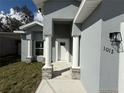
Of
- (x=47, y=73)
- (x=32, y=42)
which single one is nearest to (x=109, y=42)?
(x=47, y=73)

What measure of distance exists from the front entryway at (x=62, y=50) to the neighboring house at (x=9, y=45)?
7257 millimetres

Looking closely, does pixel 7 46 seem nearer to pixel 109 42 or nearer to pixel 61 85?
pixel 61 85

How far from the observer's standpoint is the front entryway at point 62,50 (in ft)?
55.0

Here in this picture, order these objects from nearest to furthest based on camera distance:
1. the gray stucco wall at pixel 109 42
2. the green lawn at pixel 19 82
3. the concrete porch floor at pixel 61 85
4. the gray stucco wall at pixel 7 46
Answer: the gray stucco wall at pixel 109 42 < the concrete porch floor at pixel 61 85 < the green lawn at pixel 19 82 < the gray stucco wall at pixel 7 46

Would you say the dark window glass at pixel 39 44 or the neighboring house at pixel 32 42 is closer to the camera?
the neighboring house at pixel 32 42

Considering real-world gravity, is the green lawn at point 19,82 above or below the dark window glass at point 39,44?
below

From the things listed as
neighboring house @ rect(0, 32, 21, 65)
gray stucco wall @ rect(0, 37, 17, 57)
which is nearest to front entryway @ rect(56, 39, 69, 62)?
neighboring house @ rect(0, 32, 21, 65)

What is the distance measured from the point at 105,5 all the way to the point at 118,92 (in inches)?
103

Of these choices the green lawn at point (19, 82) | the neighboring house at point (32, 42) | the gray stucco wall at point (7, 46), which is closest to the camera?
the green lawn at point (19, 82)

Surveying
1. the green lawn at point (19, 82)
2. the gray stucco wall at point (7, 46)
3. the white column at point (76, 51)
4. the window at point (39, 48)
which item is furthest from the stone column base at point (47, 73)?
the gray stucco wall at point (7, 46)

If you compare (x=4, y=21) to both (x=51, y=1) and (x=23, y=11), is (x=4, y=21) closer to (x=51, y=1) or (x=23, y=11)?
(x=23, y=11)

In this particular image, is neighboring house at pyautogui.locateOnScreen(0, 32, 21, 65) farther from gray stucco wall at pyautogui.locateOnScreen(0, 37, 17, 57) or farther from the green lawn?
the green lawn

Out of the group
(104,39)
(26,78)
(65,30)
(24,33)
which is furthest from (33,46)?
(104,39)

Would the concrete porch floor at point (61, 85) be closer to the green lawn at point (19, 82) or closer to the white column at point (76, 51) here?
the green lawn at point (19, 82)
